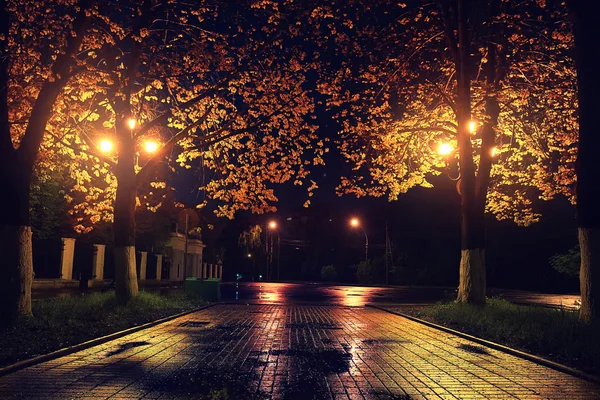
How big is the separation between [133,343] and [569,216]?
1774 inches

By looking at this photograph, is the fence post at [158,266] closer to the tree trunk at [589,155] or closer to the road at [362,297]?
the road at [362,297]

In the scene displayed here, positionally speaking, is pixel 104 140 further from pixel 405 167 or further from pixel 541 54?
pixel 541 54

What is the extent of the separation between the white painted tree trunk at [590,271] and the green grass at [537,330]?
381 mm

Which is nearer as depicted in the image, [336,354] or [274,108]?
[336,354]

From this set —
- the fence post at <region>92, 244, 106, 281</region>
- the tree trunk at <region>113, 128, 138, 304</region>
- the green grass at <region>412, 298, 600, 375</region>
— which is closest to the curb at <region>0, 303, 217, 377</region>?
the tree trunk at <region>113, 128, 138, 304</region>

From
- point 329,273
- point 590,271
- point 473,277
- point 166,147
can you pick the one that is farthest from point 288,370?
point 329,273

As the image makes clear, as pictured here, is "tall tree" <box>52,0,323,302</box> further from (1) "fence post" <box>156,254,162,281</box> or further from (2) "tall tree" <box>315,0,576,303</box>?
(1) "fence post" <box>156,254,162,281</box>

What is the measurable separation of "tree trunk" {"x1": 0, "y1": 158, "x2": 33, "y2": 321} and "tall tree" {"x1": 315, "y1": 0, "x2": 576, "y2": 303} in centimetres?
→ 1005

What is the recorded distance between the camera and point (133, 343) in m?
11.1

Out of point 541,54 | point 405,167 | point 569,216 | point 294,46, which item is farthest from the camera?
point 569,216

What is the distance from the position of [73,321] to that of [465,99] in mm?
13378

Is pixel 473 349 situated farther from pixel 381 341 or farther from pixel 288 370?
pixel 288 370

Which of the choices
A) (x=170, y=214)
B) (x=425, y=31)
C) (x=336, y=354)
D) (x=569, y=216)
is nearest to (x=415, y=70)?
(x=425, y=31)

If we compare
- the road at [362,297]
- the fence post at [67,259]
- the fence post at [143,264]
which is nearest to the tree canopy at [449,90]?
the road at [362,297]
